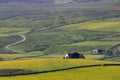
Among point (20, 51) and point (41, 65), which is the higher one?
point (41, 65)

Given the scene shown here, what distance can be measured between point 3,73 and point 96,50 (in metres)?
99.5

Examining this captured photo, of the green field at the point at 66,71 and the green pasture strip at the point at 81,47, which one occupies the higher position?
the green field at the point at 66,71

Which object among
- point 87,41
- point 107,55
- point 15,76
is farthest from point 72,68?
point 87,41

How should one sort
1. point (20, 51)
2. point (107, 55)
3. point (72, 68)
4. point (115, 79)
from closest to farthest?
point (115, 79)
point (72, 68)
point (107, 55)
point (20, 51)

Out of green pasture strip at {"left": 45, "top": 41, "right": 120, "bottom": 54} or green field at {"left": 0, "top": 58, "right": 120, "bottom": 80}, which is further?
green pasture strip at {"left": 45, "top": 41, "right": 120, "bottom": 54}

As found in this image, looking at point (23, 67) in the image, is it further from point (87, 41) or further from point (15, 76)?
point (87, 41)

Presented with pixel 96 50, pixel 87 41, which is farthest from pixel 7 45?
pixel 96 50

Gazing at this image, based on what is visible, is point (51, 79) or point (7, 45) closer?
point (51, 79)

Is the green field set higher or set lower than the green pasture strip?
higher

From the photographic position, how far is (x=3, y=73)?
222 feet

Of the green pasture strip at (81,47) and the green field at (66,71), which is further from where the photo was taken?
the green pasture strip at (81,47)

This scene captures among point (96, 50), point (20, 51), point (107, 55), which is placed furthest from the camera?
point (20, 51)

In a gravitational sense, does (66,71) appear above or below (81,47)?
above

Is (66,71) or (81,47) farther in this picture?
(81,47)
